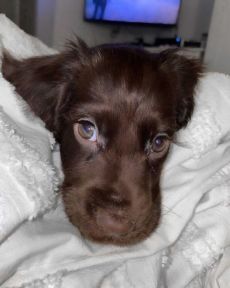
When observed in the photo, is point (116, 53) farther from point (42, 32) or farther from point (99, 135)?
point (42, 32)

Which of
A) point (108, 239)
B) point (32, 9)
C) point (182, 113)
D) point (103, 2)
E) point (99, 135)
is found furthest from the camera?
point (103, 2)

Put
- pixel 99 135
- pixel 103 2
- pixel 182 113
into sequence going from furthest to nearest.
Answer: pixel 103 2, pixel 182 113, pixel 99 135

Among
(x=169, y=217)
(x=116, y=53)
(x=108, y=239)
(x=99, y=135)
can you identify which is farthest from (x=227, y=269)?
(x=116, y=53)

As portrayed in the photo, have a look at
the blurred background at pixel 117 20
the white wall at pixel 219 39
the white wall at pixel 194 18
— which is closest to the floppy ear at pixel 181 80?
the white wall at pixel 219 39

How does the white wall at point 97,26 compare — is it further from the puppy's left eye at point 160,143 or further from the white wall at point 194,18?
the puppy's left eye at point 160,143

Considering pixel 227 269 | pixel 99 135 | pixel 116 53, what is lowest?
pixel 227 269

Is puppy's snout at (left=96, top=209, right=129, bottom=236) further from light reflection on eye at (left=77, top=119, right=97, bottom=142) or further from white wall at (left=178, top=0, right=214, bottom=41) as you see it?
white wall at (left=178, top=0, right=214, bottom=41)
